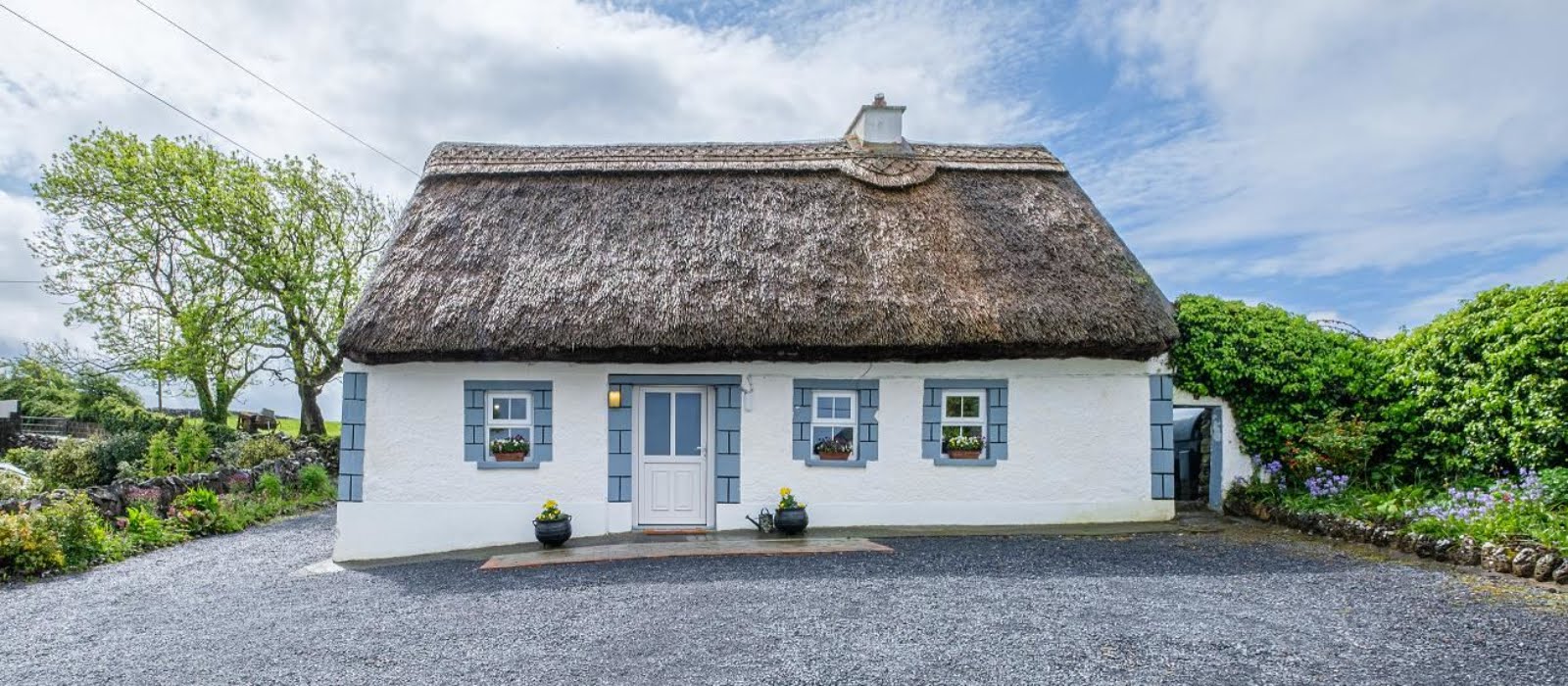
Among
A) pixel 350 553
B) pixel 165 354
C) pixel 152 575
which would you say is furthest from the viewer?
pixel 165 354

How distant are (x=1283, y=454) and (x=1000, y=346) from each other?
3.83m

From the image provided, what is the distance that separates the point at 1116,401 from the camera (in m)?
9.62

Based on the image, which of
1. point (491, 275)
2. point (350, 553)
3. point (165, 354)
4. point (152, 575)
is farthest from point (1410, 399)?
point (165, 354)

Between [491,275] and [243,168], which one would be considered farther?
[243,168]

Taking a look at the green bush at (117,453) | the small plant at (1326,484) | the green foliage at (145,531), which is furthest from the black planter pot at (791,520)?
the green bush at (117,453)

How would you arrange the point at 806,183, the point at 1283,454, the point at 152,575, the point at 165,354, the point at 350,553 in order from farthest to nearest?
the point at 165,354 < the point at 806,183 < the point at 1283,454 < the point at 350,553 < the point at 152,575

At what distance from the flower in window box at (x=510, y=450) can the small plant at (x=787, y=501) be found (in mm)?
2749

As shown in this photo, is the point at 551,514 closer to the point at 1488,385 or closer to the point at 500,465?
the point at 500,465

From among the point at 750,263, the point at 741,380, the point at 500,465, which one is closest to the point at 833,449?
the point at 741,380

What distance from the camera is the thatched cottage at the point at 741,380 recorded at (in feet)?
29.7

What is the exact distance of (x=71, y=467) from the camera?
15.3 m

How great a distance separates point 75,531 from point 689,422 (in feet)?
21.2

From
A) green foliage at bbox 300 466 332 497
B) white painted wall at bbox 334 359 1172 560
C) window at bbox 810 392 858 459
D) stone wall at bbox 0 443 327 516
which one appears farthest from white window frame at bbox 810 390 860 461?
green foliage at bbox 300 466 332 497

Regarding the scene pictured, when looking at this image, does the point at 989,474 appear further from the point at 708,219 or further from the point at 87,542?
the point at 87,542
